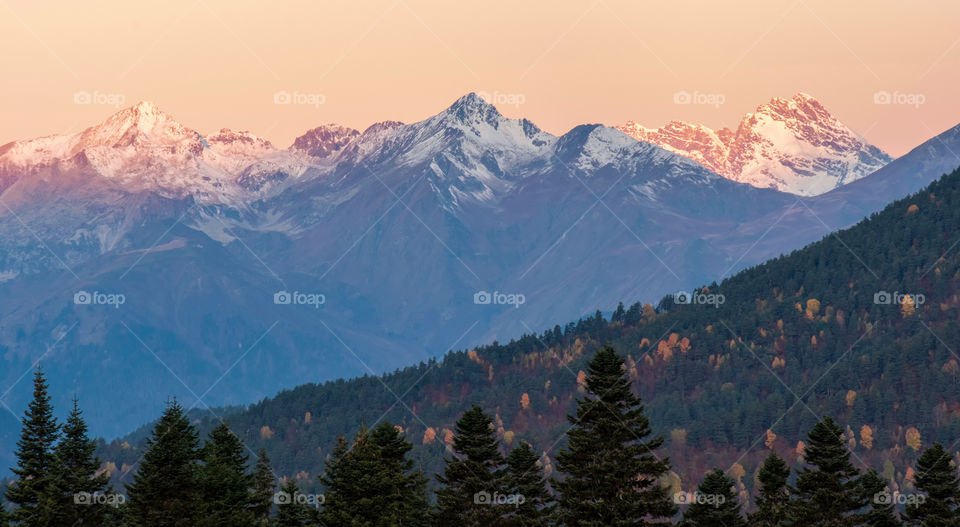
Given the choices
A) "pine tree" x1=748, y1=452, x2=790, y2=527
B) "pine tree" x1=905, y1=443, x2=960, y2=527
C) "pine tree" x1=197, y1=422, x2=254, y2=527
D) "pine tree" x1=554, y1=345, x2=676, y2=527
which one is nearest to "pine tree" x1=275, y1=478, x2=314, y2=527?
"pine tree" x1=197, y1=422, x2=254, y2=527

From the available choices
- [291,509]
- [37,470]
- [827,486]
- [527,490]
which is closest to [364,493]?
[527,490]

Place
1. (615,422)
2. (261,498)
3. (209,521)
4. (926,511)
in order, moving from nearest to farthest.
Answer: (615,422), (209,521), (926,511), (261,498)

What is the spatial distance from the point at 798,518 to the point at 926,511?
35.5 ft

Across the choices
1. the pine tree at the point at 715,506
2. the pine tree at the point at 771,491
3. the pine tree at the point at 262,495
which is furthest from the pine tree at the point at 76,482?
the pine tree at the point at 771,491

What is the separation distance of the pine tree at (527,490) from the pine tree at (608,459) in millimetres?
9789

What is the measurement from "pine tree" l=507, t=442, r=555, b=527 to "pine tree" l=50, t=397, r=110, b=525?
29.9 meters

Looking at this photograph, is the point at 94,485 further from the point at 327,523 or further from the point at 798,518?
the point at 798,518

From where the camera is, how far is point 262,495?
11900 cm

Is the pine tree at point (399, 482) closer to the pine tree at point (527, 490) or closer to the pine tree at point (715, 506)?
the pine tree at point (527, 490)

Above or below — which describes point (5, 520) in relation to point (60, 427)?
below

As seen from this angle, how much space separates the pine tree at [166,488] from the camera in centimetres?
9919

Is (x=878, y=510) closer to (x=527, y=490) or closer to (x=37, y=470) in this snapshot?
(x=527, y=490)

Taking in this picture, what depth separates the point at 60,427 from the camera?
10650 centimetres

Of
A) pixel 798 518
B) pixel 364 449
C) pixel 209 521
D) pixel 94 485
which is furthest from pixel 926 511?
pixel 94 485
